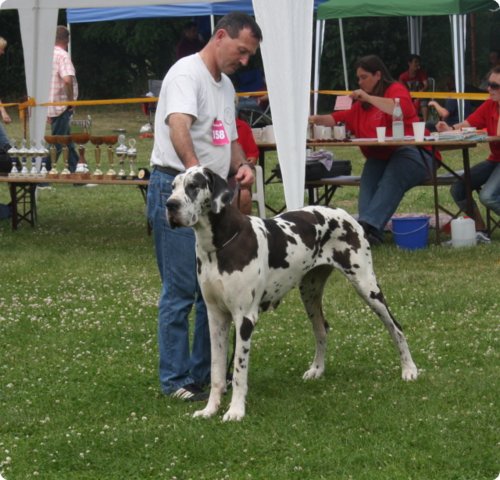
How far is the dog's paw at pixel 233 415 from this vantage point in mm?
5759

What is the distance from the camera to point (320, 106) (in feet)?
99.2

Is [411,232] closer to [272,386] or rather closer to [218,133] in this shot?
[272,386]

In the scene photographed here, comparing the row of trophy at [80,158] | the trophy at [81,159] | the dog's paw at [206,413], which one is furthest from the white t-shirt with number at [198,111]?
the trophy at [81,159]

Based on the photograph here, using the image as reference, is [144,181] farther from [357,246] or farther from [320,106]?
[320,106]

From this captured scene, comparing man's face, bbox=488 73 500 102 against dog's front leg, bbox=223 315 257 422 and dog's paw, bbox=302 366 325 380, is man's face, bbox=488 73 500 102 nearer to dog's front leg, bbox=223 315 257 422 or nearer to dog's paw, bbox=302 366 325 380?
dog's paw, bbox=302 366 325 380

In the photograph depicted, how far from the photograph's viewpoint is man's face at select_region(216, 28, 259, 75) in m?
5.85

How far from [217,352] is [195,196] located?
89 centimetres

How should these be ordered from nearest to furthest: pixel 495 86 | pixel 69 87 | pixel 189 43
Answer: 1. pixel 495 86
2. pixel 69 87
3. pixel 189 43

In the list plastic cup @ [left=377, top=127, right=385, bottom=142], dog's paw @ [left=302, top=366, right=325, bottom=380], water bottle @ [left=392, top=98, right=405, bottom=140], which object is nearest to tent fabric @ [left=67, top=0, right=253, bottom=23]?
water bottle @ [left=392, top=98, right=405, bottom=140]

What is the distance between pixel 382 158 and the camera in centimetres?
1134

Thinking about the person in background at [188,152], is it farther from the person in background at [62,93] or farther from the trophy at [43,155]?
the person in background at [62,93]

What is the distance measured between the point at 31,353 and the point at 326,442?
8.96ft

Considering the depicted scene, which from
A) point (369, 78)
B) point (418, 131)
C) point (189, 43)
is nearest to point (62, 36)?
point (189, 43)

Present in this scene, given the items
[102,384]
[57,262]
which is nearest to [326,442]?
[102,384]
